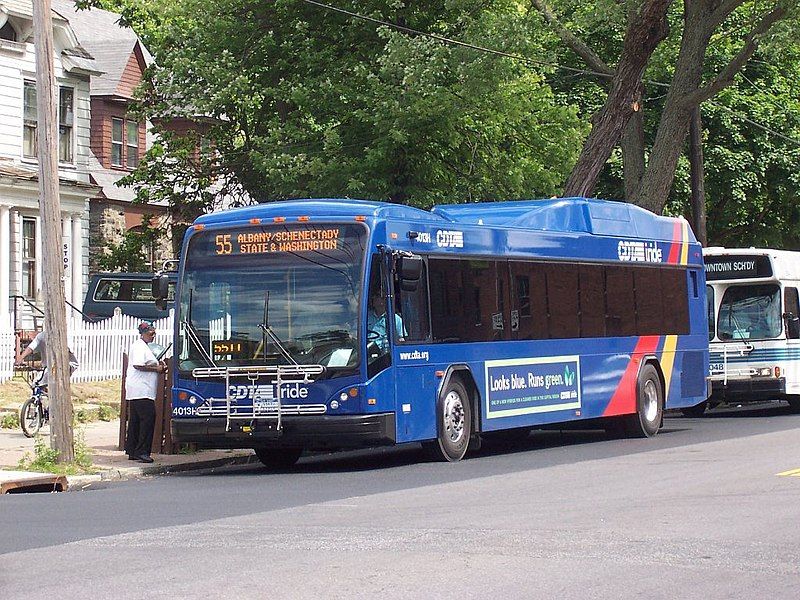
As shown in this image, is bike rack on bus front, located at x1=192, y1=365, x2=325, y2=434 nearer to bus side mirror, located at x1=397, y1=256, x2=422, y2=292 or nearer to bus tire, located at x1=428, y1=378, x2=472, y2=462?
bus side mirror, located at x1=397, y1=256, x2=422, y2=292

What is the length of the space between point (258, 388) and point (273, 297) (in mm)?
1043

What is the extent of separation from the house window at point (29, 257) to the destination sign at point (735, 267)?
760 inches

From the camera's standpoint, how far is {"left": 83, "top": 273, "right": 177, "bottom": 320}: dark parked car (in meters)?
39.5

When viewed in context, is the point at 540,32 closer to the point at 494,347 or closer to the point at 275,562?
the point at 494,347

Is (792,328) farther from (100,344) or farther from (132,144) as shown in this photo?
(132,144)

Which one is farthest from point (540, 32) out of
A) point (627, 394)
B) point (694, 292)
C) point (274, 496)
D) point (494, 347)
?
point (274, 496)

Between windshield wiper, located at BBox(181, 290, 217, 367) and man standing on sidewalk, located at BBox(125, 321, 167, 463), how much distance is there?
4.12 feet

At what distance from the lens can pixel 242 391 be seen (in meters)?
17.0

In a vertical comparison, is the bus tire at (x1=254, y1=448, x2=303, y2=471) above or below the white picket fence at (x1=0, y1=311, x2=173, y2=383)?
below

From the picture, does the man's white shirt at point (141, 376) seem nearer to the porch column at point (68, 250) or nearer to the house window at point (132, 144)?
the porch column at point (68, 250)

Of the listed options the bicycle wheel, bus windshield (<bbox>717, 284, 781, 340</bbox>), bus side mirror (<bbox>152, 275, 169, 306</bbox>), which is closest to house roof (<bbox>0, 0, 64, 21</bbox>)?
the bicycle wheel

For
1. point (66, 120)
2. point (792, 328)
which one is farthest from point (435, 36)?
point (66, 120)

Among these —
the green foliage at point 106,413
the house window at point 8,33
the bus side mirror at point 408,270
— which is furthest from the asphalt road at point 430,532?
the house window at point 8,33

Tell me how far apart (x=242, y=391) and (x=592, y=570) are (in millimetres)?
8379
